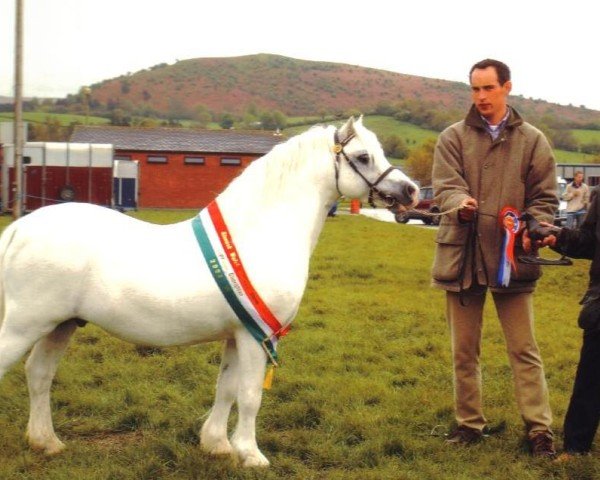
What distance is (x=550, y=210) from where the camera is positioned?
510 cm

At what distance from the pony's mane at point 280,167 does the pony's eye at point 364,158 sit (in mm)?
211

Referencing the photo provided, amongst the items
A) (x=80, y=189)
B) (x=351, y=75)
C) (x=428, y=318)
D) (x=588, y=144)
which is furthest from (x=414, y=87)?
(x=428, y=318)

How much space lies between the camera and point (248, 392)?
455cm

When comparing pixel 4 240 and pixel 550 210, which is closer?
pixel 4 240

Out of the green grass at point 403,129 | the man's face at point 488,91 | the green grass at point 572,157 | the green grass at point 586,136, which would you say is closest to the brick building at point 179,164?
the green grass at point 403,129

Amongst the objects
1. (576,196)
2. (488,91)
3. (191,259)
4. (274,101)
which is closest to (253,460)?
(191,259)

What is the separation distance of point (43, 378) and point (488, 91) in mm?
3514

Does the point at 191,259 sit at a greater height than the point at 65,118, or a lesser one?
greater

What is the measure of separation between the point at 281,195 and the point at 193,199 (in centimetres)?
4219

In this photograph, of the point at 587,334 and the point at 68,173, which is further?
the point at 68,173

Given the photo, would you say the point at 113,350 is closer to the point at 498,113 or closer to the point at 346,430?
the point at 346,430

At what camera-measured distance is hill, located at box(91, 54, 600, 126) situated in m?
85.7

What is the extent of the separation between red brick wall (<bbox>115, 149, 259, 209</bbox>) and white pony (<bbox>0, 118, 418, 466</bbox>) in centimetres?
4113

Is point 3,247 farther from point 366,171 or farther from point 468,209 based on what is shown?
point 468,209
